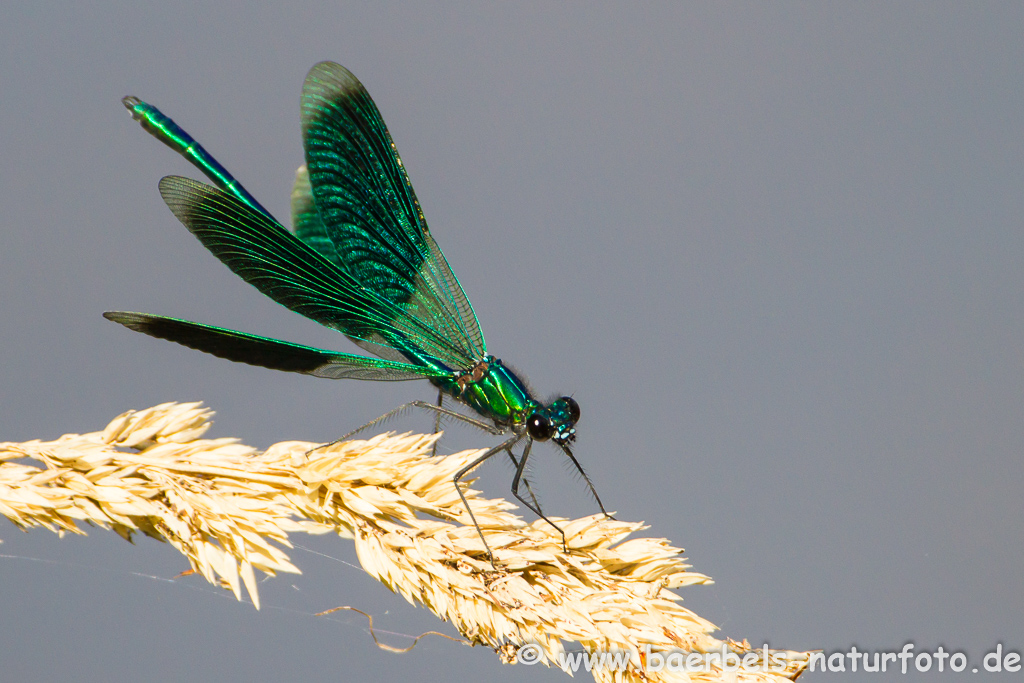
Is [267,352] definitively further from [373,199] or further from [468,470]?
[468,470]

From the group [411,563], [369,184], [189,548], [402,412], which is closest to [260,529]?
[189,548]

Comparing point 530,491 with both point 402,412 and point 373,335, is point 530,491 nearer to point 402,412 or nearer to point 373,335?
point 402,412

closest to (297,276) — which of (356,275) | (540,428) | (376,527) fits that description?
(356,275)
